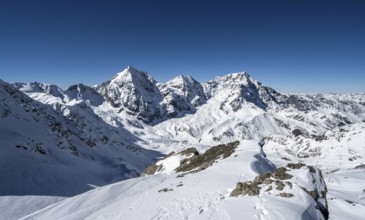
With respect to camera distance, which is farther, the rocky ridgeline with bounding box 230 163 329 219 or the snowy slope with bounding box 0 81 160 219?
the snowy slope with bounding box 0 81 160 219

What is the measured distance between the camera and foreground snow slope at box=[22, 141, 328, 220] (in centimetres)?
1869

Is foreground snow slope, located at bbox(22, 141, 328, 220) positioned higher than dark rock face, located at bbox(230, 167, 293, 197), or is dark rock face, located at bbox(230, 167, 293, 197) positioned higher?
dark rock face, located at bbox(230, 167, 293, 197)

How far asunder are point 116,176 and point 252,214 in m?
157

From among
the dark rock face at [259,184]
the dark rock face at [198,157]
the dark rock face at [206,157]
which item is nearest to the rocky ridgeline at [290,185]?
the dark rock face at [259,184]

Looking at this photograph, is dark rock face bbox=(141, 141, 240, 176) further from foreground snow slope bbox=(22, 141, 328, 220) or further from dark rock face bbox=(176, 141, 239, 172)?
foreground snow slope bbox=(22, 141, 328, 220)

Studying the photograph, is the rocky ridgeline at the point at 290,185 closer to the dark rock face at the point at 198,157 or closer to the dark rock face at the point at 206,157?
the dark rock face at the point at 198,157

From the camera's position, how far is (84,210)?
98.5 ft

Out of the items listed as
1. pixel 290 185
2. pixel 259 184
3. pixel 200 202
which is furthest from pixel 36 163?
pixel 290 185

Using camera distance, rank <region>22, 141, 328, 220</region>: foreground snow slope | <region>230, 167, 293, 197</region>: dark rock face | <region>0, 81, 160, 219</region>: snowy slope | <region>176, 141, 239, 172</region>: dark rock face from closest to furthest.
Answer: <region>22, 141, 328, 220</region>: foreground snow slope → <region>230, 167, 293, 197</region>: dark rock face → <region>176, 141, 239, 172</region>: dark rock face → <region>0, 81, 160, 219</region>: snowy slope


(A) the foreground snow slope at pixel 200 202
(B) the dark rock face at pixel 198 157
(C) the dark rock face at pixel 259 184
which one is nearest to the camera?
(A) the foreground snow slope at pixel 200 202

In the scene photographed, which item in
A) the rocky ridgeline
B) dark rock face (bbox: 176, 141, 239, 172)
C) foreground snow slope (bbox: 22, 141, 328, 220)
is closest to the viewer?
foreground snow slope (bbox: 22, 141, 328, 220)

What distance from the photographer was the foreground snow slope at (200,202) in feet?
61.3

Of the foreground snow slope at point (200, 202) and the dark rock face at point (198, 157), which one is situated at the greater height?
the dark rock face at point (198, 157)

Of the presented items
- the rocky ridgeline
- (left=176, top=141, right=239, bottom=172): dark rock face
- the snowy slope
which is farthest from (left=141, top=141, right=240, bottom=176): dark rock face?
the rocky ridgeline
